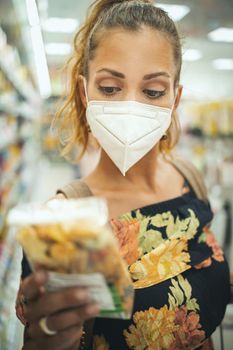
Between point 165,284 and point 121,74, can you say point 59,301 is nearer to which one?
point 165,284

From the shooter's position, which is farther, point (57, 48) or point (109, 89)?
point (57, 48)

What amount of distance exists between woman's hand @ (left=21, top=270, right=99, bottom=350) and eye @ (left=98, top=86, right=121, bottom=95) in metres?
0.52

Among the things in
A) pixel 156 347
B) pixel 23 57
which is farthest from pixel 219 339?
pixel 23 57

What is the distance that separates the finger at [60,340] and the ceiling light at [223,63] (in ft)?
47.3

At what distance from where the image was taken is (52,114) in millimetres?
1586

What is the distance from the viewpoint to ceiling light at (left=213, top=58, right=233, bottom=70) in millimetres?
14180

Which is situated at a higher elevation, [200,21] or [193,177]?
[193,177]

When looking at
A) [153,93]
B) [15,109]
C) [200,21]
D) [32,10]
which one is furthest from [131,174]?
[200,21]

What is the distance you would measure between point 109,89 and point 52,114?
637 mm

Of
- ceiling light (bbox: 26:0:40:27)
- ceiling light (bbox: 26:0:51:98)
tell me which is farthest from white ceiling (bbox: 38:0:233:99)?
ceiling light (bbox: 26:0:40:27)

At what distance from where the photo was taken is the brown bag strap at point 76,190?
43.4 inches

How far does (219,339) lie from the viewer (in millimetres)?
1553

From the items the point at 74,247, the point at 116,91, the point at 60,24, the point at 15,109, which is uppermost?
the point at 116,91

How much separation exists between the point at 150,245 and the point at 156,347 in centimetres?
28
